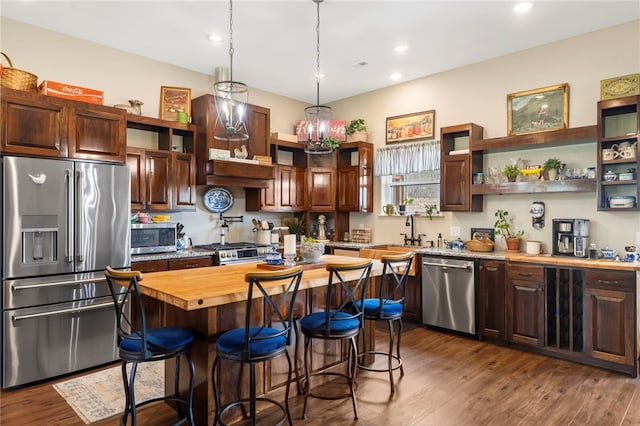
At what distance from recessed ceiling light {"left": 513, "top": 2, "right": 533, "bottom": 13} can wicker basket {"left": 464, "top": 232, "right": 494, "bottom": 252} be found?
2.47m

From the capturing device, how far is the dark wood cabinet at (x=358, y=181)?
600cm

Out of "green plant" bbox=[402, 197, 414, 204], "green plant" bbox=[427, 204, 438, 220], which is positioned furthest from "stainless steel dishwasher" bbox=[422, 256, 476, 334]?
"green plant" bbox=[402, 197, 414, 204]

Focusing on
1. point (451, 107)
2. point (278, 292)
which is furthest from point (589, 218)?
point (278, 292)

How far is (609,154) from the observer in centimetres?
388

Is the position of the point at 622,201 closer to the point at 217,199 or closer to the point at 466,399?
the point at 466,399

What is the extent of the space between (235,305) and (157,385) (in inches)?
48.7

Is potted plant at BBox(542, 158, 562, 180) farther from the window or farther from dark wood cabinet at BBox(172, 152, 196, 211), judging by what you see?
dark wood cabinet at BBox(172, 152, 196, 211)

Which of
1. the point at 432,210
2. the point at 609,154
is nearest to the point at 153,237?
the point at 432,210

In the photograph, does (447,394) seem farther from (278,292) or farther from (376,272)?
(278,292)

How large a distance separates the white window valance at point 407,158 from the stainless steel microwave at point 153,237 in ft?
10.2

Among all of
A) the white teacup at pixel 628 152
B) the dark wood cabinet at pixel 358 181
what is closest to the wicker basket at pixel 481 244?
the white teacup at pixel 628 152

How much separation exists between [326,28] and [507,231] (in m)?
3.14

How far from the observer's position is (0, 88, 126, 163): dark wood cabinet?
3.34 m

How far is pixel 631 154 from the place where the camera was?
12.3 ft
